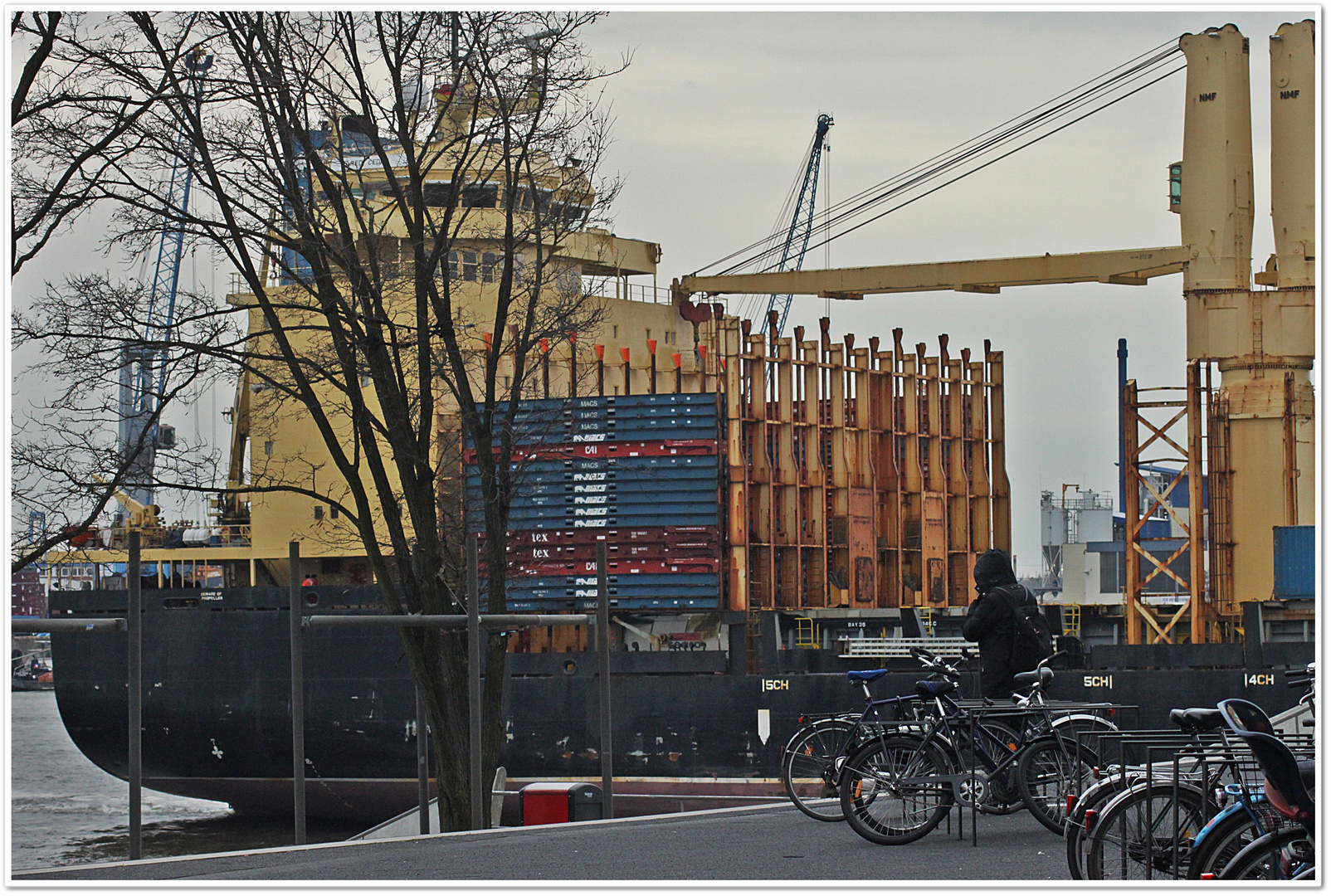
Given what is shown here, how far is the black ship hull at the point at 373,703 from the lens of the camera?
87.6 ft

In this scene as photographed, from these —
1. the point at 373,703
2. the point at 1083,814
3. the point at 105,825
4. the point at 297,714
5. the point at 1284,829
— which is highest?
the point at 1284,829

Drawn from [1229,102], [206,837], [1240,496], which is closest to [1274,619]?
[1240,496]

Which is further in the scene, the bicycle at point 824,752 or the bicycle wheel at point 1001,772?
the bicycle at point 824,752

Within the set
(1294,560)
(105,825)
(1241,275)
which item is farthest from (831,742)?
(105,825)

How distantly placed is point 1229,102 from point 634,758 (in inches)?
554

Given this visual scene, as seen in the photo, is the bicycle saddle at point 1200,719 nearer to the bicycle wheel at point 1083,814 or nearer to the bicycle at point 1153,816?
the bicycle at point 1153,816

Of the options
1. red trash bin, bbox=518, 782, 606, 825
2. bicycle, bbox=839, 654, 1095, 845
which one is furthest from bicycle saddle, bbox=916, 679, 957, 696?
red trash bin, bbox=518, 782, 606, 825

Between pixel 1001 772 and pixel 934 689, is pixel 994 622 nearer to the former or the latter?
pixel 934 689

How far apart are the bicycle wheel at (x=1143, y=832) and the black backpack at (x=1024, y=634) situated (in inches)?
115

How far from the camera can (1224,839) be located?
5.64 meters

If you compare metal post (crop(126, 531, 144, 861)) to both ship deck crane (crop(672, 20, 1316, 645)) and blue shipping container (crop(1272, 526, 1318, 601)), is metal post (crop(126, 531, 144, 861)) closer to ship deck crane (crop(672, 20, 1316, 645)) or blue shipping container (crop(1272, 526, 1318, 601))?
blue shipping container (crop(1272, 526, 1318, 601))

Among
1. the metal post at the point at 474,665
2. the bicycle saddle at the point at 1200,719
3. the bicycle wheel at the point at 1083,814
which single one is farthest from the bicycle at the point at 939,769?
the metal post at the point at 474,665

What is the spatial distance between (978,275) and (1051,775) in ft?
70.7

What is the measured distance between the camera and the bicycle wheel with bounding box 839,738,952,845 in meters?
8.18
